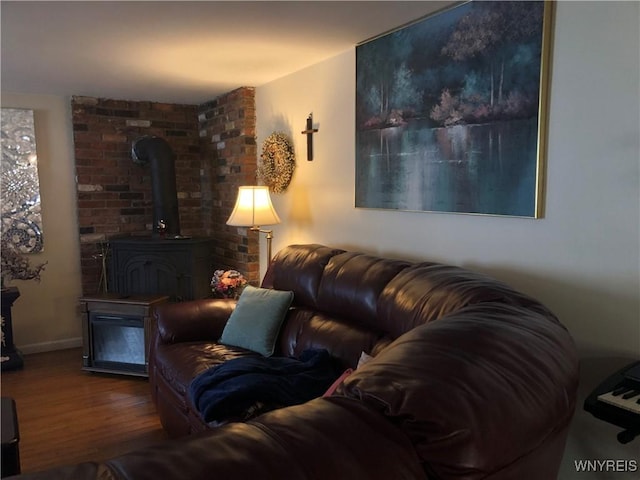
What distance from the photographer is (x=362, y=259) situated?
254cm

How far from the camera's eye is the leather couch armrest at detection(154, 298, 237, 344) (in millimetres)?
2951

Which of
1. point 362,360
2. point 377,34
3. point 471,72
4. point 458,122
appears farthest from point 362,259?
point 377,34

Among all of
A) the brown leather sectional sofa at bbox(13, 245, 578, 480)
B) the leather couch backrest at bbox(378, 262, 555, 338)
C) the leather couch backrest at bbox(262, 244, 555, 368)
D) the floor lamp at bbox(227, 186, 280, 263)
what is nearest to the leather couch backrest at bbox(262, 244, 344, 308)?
the leather couch backrest at bbox(262, 244, 555, 368)

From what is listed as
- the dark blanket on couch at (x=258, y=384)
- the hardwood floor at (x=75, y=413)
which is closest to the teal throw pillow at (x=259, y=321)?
the dark blanket on couch at (x=258, y=384)

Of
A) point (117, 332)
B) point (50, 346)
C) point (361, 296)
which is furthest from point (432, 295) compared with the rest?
point (50, 346)

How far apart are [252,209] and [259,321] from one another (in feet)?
Answer: 2.89

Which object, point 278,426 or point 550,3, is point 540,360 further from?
point 550,3

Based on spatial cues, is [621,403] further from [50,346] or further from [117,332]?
[50,346]

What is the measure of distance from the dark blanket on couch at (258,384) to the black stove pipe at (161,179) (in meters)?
2.36

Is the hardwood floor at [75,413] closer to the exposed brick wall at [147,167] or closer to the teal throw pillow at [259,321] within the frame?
A: the teal throw pillow at [259,321]

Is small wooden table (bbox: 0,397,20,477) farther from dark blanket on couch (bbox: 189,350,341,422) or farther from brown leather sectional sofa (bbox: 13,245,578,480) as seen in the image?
brown leather sectional sofa (bbox: 13,245,578,480)

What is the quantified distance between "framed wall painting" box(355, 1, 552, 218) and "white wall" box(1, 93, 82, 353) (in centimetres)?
290

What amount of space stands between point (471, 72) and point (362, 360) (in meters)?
1.36

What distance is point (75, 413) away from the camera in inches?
124
